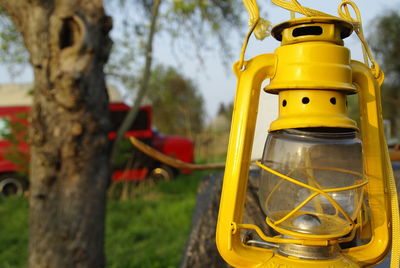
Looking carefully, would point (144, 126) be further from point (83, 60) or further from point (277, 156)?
point (277, 156)

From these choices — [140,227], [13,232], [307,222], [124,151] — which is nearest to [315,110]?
[307,222]

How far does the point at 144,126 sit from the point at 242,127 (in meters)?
7.30

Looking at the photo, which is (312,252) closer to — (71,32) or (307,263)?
(307,263)

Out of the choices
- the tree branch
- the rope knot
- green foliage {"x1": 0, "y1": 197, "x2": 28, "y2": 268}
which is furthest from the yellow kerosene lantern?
green foliage {"x1": 0, "y1": 197, "x2": 28, "y2": 268}

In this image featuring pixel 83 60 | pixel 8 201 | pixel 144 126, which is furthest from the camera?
pixel 144 126

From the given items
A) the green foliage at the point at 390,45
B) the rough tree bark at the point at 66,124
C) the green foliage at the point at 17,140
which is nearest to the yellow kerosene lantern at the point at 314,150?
the rough tree bark at the point at 66,124

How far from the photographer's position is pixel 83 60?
2.79 meters

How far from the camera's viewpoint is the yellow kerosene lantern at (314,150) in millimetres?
763

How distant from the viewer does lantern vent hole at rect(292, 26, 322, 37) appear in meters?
0.78

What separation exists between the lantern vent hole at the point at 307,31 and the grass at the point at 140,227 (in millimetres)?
3145

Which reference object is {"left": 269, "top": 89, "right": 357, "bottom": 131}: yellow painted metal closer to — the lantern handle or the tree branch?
the lantern handle

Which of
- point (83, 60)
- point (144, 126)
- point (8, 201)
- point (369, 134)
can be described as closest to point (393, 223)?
point (369, 134)

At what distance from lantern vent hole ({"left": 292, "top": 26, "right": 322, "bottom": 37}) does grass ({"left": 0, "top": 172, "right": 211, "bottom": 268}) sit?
3.14 m

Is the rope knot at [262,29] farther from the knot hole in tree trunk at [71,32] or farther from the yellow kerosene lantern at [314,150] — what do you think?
the knot hole in tree trunk at [71,32]
